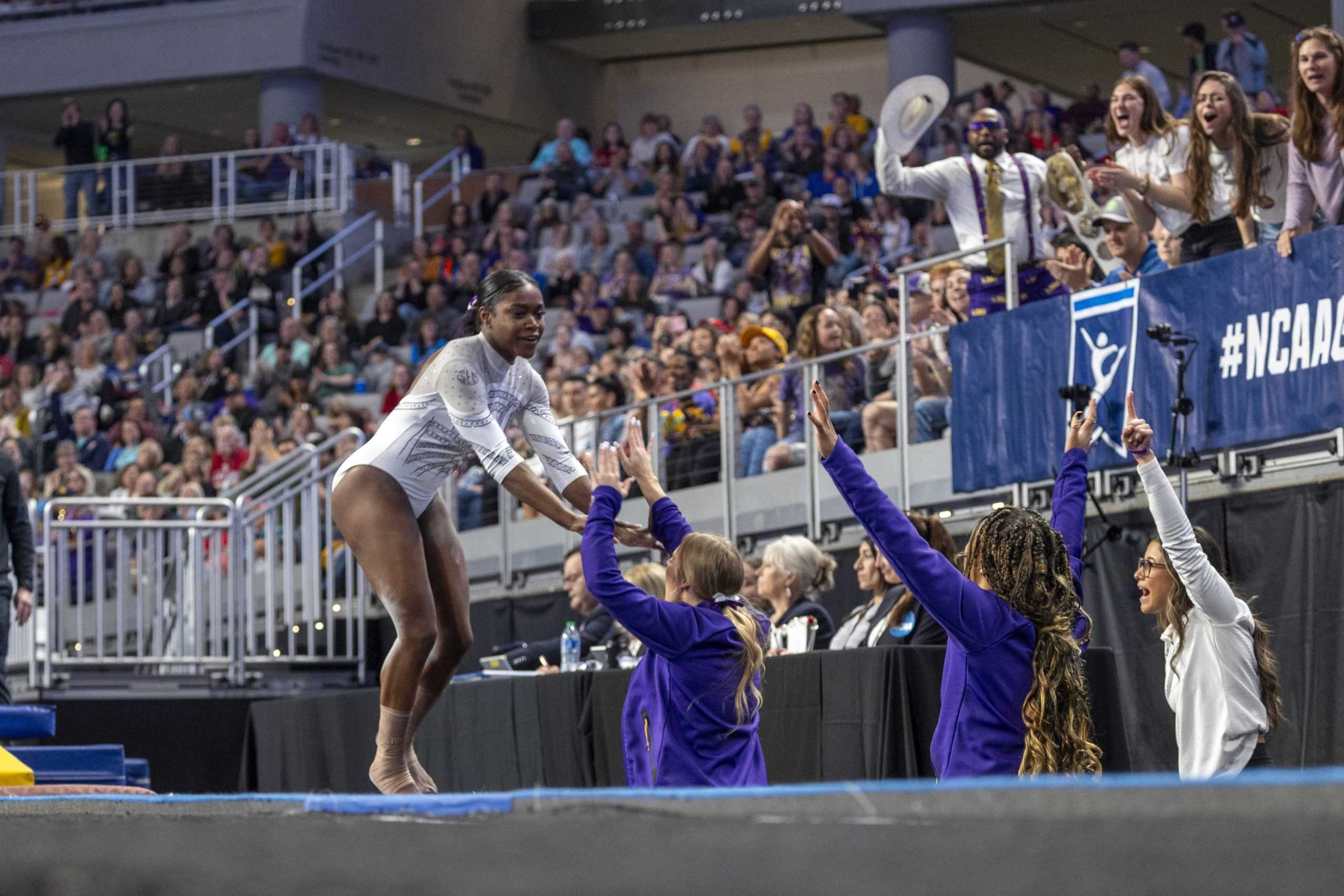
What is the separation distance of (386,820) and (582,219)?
16467 mm

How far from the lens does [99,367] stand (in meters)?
18.3

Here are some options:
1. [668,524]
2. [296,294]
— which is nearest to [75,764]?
[668,524]

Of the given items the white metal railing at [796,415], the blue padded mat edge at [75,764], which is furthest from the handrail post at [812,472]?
the blue padded mat edge at [75,764]

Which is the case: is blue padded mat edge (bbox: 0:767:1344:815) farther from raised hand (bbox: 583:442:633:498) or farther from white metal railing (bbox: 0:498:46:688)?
white metal railing (bbox: 0:498:46:688)

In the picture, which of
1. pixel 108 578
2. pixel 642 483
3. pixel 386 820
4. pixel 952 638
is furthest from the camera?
pixel 108 578

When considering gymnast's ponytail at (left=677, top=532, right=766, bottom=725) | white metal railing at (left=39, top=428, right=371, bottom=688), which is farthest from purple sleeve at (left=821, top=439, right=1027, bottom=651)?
white metal railing at (left=39, top=428, right=371, bottom=688)

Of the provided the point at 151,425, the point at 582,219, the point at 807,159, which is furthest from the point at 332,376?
the point at 807,159

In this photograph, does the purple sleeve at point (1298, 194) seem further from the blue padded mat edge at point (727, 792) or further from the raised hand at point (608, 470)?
the blue padded mat edge at point (727, 792)

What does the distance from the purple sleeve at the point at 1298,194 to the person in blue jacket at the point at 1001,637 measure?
3256 mm

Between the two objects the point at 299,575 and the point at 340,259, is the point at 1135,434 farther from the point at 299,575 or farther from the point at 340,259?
the point at 340,259

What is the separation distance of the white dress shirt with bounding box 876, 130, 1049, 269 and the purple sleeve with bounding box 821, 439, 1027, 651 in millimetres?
5040

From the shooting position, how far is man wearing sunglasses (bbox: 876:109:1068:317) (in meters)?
9.05

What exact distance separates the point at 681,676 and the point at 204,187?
17.4m

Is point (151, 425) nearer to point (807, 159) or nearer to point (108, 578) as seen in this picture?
point (108, 578)
